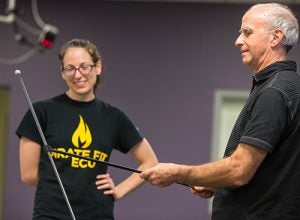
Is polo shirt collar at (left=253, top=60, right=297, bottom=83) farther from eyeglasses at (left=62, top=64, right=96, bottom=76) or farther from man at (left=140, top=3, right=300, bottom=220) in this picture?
eyeglasses at (left=62, top=64, right=96, bottom=76)

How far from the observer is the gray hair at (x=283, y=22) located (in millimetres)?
2127

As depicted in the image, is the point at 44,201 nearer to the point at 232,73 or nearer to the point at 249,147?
the point at 249,147

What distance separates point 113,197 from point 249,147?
104cm

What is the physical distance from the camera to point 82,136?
2734mm

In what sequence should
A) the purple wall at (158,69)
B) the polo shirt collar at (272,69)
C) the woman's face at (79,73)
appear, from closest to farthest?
the polo shirt collar at (272,69), the woman's face at (79,73), the purple wall at (158,69)

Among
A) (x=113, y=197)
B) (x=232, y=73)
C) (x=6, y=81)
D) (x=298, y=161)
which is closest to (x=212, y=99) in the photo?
(x=232, y=73)

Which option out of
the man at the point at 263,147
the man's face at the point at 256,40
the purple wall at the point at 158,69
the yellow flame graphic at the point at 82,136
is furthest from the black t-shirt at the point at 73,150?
the purple wall at the point at 158,69

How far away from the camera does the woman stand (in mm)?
2682

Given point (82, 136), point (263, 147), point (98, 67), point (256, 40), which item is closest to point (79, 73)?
point (98, 67)

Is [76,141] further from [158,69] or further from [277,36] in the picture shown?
[158,69]

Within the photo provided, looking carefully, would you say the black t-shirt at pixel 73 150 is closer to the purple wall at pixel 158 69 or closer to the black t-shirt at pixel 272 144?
the black t-shirt at pixel 272 144

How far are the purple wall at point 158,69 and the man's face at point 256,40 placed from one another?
3.68 m

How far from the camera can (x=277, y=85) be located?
201cm

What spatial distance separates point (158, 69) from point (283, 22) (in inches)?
148
